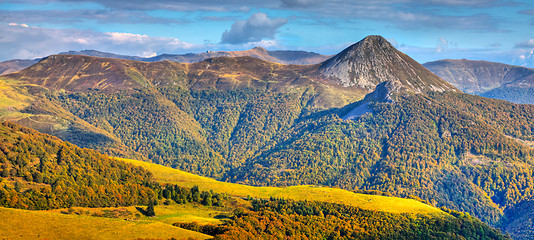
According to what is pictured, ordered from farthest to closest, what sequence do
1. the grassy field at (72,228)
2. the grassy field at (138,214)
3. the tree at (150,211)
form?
1. the tree at (150,211)
2. the grassy field at (138,214)
3. the grassy field at (72,228)

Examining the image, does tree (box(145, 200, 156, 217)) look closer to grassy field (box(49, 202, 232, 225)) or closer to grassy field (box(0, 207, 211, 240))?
grassy field (box(49, 202, 232, 225))

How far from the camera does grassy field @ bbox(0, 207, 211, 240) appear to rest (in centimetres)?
11446

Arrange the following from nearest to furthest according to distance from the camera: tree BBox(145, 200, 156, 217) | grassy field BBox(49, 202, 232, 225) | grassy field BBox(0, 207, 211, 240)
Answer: grassy field BBox(0, 207, 211, 240), grassy field BBox(49, 202, 232, 225), tree BBox(145, 200, 156, 217)

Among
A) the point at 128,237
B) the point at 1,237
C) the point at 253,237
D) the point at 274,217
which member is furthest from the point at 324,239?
the point at 1,237

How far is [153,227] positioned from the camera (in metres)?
134

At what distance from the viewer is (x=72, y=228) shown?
123188 millimetres

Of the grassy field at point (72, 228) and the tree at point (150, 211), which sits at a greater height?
the grassy field at point (72, 228)

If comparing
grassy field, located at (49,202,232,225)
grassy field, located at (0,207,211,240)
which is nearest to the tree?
grassy field, located at (49,202,232,225)

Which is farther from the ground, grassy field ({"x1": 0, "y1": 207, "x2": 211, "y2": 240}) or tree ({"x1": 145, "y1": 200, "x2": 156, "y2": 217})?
grassy field ({"x1": 0, "y1": 207, "x2": 211, "y2": 240})

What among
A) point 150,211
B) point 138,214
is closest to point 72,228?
point 138,214

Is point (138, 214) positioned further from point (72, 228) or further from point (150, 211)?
point (72, 228)

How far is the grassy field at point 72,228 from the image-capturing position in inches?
4506

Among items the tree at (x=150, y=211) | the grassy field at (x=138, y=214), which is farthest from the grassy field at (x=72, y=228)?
the tree at (x=150, y=211)

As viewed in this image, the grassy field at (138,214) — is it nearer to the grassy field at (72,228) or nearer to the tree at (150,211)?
the tree at (150,211)
